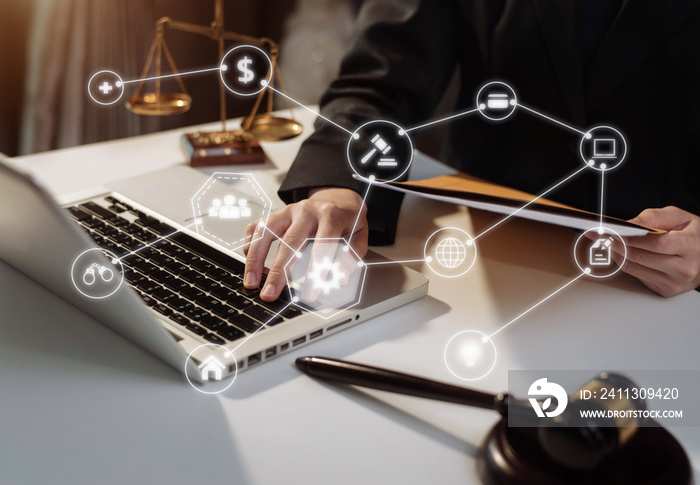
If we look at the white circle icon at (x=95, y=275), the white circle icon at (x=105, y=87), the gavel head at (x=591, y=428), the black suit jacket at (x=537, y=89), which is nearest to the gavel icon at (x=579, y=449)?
the gavel head at (x=591, y=428)

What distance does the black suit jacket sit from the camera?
98cm

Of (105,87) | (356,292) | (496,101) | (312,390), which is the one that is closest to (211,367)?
(312,390)

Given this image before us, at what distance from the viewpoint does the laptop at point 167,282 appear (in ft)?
1.84

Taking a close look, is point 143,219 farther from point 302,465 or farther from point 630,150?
point 630,150

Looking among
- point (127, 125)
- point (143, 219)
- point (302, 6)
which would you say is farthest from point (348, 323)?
point (302, 6)

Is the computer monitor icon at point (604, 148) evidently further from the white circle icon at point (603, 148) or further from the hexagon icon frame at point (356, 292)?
the hexagon icon frame at point (356, 292)

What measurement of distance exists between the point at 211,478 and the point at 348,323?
25cm

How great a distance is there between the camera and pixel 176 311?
0.67 meters

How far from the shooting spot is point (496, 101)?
1.24 metres

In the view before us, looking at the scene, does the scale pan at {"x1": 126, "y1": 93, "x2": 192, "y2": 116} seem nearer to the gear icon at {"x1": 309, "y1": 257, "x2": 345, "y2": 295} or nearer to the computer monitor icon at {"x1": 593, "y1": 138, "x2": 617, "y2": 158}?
the gear icon at {"x1": 309, "y1": 257, "x2": 345, "y2": 295}

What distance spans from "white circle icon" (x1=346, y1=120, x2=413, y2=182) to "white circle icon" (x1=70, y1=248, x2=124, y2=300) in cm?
44

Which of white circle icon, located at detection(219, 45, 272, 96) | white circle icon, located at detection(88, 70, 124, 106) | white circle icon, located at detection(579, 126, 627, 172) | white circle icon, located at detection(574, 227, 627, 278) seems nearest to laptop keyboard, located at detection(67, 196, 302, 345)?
white circle icon, located at detection(574, 227, 627, 278)

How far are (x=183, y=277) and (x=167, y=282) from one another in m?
0.02

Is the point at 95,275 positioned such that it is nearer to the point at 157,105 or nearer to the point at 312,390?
the point at 312,390
